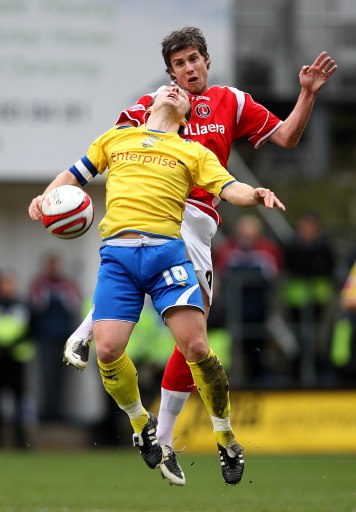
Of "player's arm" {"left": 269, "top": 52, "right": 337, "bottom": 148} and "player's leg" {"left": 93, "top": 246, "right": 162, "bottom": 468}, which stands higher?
"player's arm" {"left": 269, "top": 52, "right": 337, "bottom": 148}

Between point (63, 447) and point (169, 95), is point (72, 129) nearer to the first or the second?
point (63, 447)

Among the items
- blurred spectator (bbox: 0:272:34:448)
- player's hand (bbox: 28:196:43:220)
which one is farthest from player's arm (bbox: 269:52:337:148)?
blurred spectator (bbox: 0:272:34:448)

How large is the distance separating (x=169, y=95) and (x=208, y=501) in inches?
141

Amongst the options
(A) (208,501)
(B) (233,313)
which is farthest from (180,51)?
(B) (233,313)

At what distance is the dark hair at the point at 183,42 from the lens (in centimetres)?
894

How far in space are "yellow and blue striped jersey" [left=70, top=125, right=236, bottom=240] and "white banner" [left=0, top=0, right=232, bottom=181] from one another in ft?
31.7

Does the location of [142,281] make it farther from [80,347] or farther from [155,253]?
[80,347]

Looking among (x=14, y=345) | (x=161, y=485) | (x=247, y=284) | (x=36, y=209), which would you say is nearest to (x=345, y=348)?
(x=247, y=284)

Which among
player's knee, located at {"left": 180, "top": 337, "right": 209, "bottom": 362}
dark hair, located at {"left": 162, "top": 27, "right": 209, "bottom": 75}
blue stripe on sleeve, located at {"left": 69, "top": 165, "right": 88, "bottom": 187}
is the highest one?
dark hair, located at {"left": 162, "top": 27, "right": 209, "bottom": 75}

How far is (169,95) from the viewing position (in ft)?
28.5

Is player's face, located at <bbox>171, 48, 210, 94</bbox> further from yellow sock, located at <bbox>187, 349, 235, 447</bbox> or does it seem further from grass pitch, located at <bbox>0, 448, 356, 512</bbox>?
grass pitch, located at <bbox>0, 448, 356, 512</bbox>

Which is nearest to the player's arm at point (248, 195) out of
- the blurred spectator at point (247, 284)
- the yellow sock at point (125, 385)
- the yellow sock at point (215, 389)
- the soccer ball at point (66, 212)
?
the soccer ball at point (66, 212)

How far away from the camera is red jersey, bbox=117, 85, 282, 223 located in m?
9.06

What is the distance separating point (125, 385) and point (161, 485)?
162 inches
